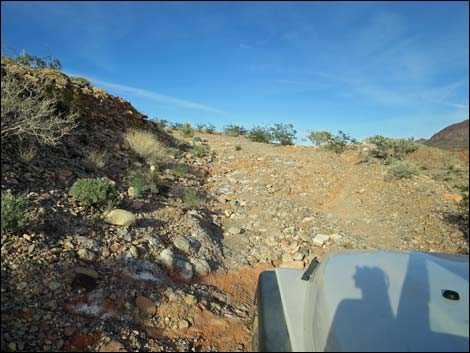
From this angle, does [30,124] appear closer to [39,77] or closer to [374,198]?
[39,77]

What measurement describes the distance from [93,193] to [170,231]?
4.37 feet

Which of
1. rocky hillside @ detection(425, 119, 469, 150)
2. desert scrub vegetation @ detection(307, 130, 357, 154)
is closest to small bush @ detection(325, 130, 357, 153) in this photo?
desert scrub vegetation @ detection(307, 130, 357, 154)

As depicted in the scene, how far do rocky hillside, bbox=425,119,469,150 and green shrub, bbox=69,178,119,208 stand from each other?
477 centimetres

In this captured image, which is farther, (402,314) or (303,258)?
(303,258)

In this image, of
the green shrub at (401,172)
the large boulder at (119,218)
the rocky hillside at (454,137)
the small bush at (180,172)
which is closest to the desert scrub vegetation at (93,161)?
the small bush at (180,172)

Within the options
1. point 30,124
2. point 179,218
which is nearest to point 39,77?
point 30,124

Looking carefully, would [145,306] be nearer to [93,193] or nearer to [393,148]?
[93,193]

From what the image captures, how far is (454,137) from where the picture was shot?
395 centimetres

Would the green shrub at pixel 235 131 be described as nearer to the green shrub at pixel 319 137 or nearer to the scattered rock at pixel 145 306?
the green shrub at pixel 319 137

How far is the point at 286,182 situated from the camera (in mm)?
8898

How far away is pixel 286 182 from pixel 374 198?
7.84ft

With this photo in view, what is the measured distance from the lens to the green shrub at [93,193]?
4.72 metres

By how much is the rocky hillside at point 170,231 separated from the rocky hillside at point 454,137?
0.17 m

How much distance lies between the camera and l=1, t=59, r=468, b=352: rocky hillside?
2.98 m
